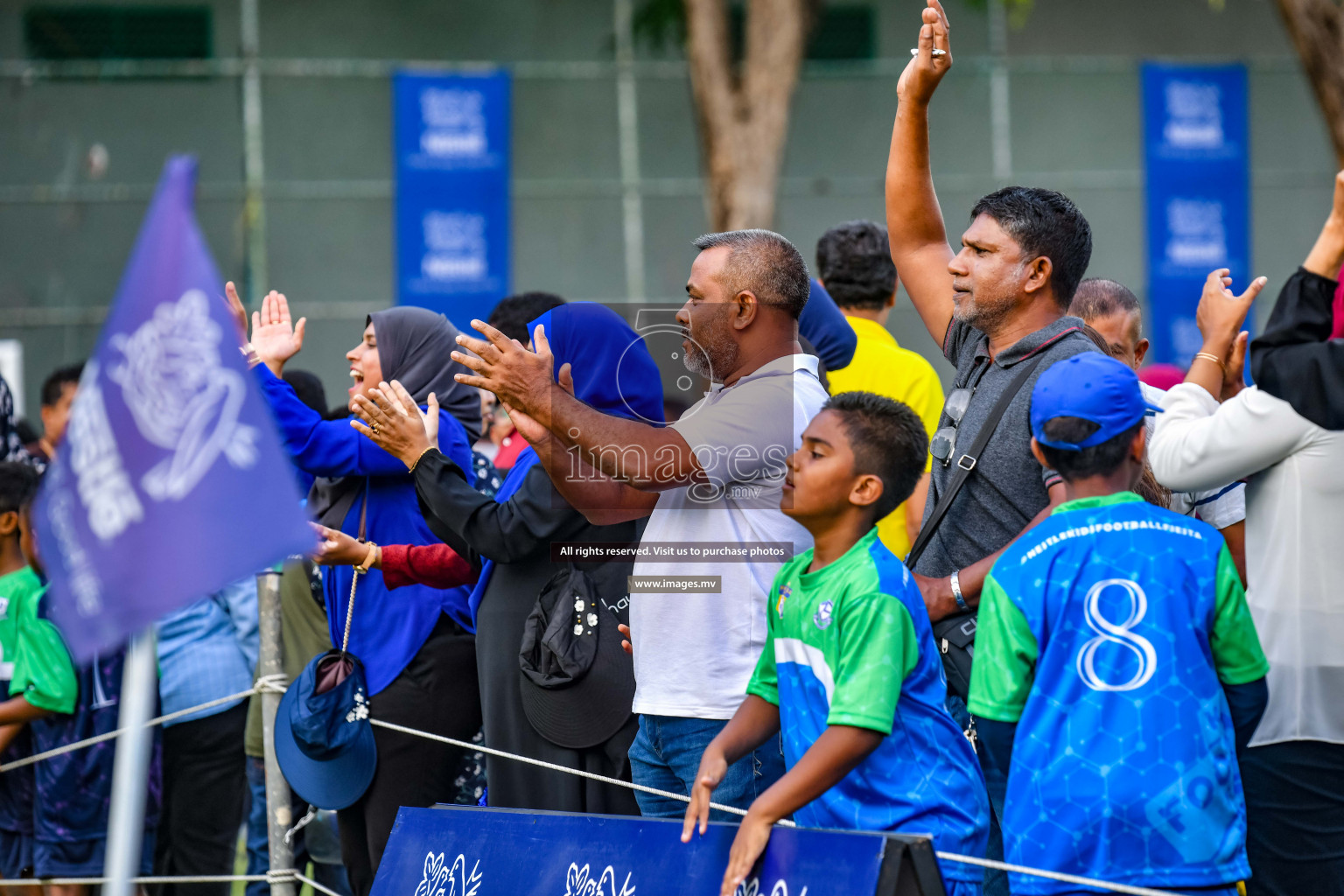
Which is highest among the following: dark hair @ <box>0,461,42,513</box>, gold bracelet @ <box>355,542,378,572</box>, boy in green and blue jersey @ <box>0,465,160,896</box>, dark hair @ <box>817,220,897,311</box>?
dark hair @ <box>817,220,897,311</box>

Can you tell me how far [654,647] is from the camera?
323cm

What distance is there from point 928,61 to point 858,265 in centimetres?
151

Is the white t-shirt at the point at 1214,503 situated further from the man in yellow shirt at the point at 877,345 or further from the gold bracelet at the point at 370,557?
the gold bracelet at the point at 370,557

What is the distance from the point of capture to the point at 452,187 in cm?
1293

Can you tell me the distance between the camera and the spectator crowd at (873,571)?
2617 mm

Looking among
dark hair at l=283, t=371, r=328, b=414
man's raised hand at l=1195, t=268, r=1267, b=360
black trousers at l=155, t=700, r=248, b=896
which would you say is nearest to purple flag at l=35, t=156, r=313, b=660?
man's raised hand at l=1195, t=268, r=1267, b=360

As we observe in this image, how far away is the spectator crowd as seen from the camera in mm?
2617

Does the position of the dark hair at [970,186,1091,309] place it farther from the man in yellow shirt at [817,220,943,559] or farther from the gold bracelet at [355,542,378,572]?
the gold bracelet at [355,542,378,572]

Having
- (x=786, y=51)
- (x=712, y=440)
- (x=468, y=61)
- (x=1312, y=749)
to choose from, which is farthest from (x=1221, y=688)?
(x=468, y=61)

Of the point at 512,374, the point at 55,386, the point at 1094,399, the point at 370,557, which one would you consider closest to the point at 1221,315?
the point at 1094,399

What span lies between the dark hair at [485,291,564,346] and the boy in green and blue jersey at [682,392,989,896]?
77.7 inches

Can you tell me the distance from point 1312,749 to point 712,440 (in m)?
1.43

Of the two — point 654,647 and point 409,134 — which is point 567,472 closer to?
point 654,647

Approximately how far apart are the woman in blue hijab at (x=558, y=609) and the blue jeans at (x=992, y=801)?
32.2 inches
